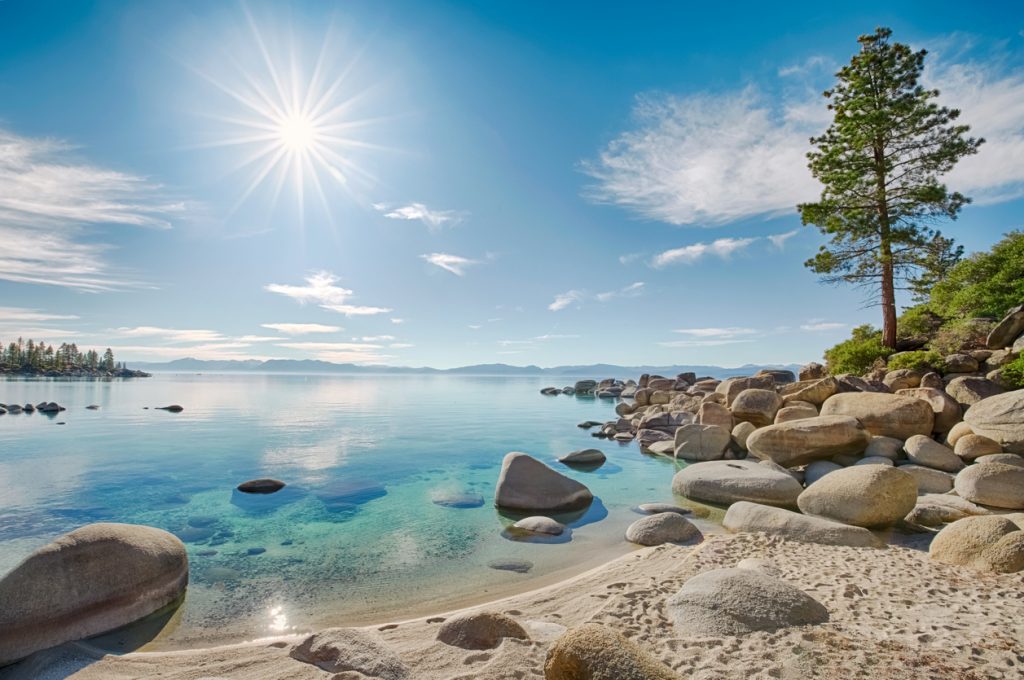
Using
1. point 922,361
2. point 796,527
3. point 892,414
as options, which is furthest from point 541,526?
point 922,361

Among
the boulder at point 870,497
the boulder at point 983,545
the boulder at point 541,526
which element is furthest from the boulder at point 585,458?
the boulder at point 983,545

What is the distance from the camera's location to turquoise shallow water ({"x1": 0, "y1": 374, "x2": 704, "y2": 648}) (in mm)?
7695

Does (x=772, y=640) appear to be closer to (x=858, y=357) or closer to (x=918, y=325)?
(x=858, y=357)

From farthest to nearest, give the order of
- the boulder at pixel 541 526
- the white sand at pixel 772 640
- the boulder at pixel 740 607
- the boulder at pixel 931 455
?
the boulder at pixel 931 455
the boulder at pixel 541 526
the boulder at pixel 740 607
the white sand at pixel 772 640

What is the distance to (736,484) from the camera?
12.7m

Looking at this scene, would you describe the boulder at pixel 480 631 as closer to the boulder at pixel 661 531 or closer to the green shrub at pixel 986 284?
the boulder at pixel 661 531

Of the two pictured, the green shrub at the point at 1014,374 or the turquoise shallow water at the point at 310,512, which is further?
the green shrub at the point at 1014,374

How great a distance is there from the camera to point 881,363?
68.8 ft

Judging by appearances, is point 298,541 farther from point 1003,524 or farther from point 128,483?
point 1003,524

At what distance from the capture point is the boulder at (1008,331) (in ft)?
57.3

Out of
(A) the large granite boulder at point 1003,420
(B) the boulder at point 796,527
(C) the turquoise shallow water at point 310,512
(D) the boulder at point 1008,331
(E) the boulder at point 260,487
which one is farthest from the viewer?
(D) the boulder at point 1008,331

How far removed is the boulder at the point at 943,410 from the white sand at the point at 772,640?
10113mm

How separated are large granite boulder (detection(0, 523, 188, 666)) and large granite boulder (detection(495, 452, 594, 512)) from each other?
24.9 ft

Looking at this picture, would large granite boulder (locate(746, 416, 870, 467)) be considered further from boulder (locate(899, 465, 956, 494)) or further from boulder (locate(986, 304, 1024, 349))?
boulder (locate(986, 304, 1024, 349))
